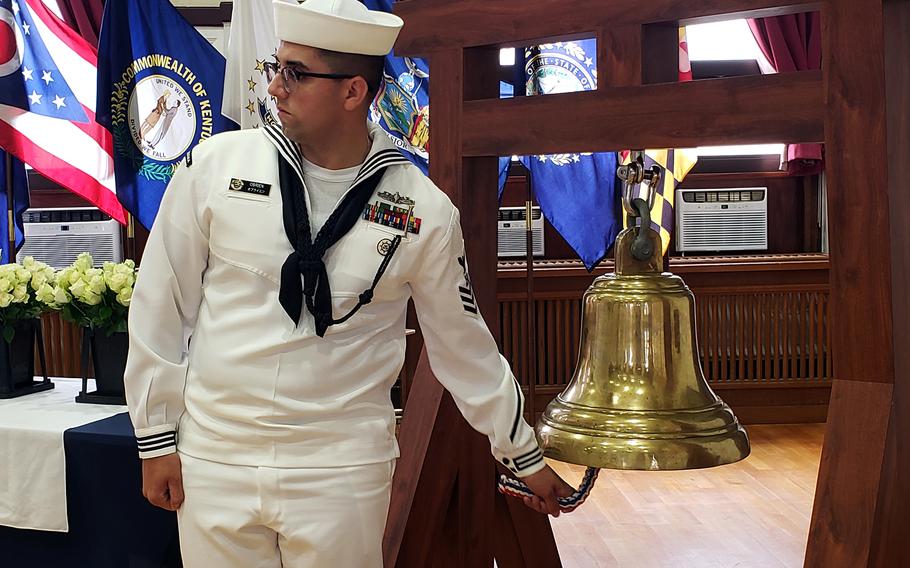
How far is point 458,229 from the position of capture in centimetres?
153

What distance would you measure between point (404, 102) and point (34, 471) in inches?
104

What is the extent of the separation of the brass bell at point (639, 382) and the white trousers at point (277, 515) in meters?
0.31

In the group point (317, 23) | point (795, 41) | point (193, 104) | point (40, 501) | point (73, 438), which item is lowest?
point (40, 501)

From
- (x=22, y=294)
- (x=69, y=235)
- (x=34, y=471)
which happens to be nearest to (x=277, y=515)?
(x=34, y=471)

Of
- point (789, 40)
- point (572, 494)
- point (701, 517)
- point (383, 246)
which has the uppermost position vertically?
point (789, 40)

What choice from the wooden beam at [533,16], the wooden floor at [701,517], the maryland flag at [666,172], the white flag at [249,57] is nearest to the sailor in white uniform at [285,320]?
the wooden beam at [533,16]

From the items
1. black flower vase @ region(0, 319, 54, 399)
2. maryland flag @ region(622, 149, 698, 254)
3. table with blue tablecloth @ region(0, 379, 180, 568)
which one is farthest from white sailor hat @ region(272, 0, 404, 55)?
maryland flag @ region(622, 149, 698, 254)

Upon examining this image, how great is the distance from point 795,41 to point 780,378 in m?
1.92

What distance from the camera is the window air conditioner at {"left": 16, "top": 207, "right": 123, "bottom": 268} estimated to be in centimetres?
571

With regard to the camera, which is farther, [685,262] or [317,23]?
[685,262]

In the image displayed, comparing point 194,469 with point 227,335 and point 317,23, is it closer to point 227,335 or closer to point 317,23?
point 227,335

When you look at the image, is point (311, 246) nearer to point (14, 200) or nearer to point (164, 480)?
point (164, 480)

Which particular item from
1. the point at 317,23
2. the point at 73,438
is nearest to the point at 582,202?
the point at 73,438

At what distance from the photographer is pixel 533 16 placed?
1653 mm
